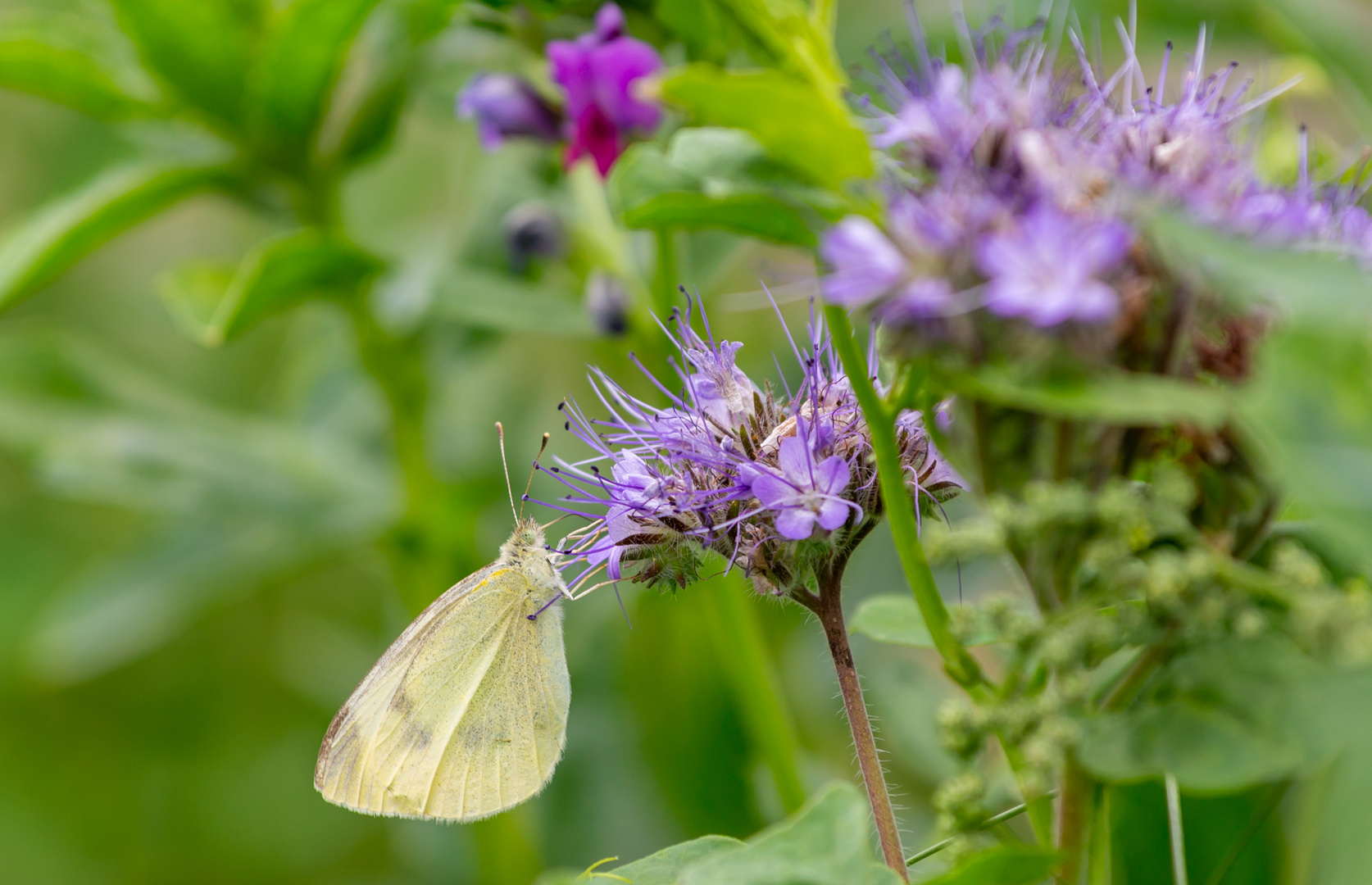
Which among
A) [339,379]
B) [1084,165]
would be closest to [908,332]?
[1084,165]

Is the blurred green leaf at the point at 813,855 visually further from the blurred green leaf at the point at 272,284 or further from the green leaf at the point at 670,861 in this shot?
the blurred green leaf at the point at 272,284

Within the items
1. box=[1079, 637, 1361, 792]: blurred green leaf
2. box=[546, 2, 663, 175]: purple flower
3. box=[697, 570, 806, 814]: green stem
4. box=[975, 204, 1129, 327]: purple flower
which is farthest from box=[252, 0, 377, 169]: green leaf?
box=[1079, 637, 1361, 792]: blurred green leaf

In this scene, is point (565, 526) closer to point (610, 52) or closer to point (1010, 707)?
point (610, 52)

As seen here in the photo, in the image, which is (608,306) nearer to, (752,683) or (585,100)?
(585,100)

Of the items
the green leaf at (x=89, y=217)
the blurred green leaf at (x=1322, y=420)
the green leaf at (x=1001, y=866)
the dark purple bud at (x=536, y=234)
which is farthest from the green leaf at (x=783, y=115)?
the green leaf at (x=89, y=217)

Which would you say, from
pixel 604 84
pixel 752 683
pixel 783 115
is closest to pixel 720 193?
pixel 783 115

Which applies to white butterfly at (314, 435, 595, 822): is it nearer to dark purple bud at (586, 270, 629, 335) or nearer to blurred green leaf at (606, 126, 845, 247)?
dark purple bud at (586, 270, 629, 335)
